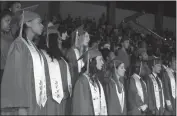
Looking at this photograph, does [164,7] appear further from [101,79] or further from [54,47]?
[54,47]

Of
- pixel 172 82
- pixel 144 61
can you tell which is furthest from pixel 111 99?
pixel 172 82

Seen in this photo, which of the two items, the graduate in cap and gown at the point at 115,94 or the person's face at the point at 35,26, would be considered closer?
the person's face at the point at 35,26

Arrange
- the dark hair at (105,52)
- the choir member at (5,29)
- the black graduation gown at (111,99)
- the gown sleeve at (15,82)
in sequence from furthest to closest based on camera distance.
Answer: the dark hair at (105,52), the black graduation gown at (111,99), the choir member at (5,29), the gown sleeve at (15,82)

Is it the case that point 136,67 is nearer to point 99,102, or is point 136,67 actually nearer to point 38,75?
point 99,102

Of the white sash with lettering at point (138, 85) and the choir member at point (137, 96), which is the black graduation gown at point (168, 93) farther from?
the white sash with lettering at point (138, 85)

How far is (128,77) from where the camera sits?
533cm

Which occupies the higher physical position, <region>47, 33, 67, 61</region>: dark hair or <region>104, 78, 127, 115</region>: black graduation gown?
<region>47, 33, 67, 61</region>: dark hair

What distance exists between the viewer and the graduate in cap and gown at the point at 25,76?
271cm

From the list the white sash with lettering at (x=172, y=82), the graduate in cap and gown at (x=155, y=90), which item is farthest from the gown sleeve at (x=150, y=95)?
the white sash with lettering at (x=172, y=82)

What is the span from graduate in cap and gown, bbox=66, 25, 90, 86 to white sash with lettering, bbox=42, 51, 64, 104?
56 cm

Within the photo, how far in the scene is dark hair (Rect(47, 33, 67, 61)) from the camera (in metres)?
3.56

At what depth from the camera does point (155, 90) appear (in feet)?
18.0

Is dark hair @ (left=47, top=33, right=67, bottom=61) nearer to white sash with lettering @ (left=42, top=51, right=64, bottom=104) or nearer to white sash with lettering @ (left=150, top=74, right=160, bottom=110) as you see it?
white sash with lettering @ (left=42, top=51, right=64, bottom=104)

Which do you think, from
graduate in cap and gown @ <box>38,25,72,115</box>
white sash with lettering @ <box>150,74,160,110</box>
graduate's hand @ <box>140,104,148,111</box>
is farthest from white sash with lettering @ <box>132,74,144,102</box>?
graduate in cap and gown @ <box>38,25,72,115</box>
